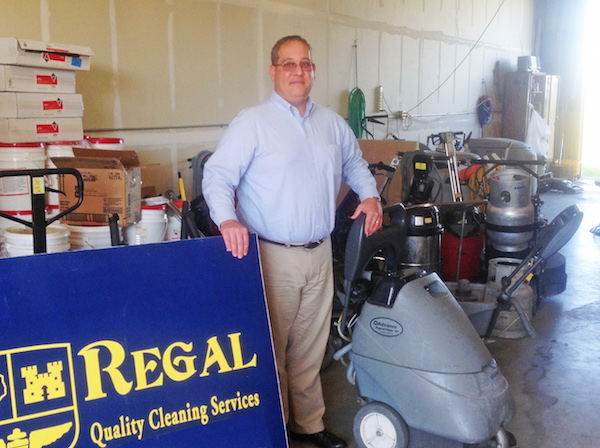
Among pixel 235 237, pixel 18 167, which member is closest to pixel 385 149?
pixel 18 167

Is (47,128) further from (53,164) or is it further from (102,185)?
(102,185)

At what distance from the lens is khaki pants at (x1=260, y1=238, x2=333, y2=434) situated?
92.0 inches

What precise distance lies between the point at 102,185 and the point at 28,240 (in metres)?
0.43

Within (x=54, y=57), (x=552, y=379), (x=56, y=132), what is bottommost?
(x=552, y=379)

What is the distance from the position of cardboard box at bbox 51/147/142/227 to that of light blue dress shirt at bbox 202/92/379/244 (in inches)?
37.0

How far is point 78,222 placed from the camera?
3.11 metres

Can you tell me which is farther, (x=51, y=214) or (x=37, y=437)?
(x=51, y=214)

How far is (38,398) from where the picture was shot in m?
1.78

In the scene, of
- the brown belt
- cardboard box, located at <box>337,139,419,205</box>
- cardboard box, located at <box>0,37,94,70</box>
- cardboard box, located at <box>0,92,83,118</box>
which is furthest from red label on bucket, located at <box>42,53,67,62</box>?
cardboard box, located at <box>337,139,419,205</box>

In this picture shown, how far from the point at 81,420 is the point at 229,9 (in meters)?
3.86

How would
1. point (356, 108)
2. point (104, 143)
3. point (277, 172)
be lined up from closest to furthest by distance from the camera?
point (277, 172) → point (104, 143) → point (356, 108)

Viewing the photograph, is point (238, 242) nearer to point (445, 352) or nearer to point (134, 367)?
point (134, 367)

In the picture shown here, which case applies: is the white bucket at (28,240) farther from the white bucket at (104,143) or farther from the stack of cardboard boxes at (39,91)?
the white bucket at (104,143)

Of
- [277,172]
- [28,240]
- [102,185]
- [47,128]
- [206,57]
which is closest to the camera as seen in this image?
[277,172]
